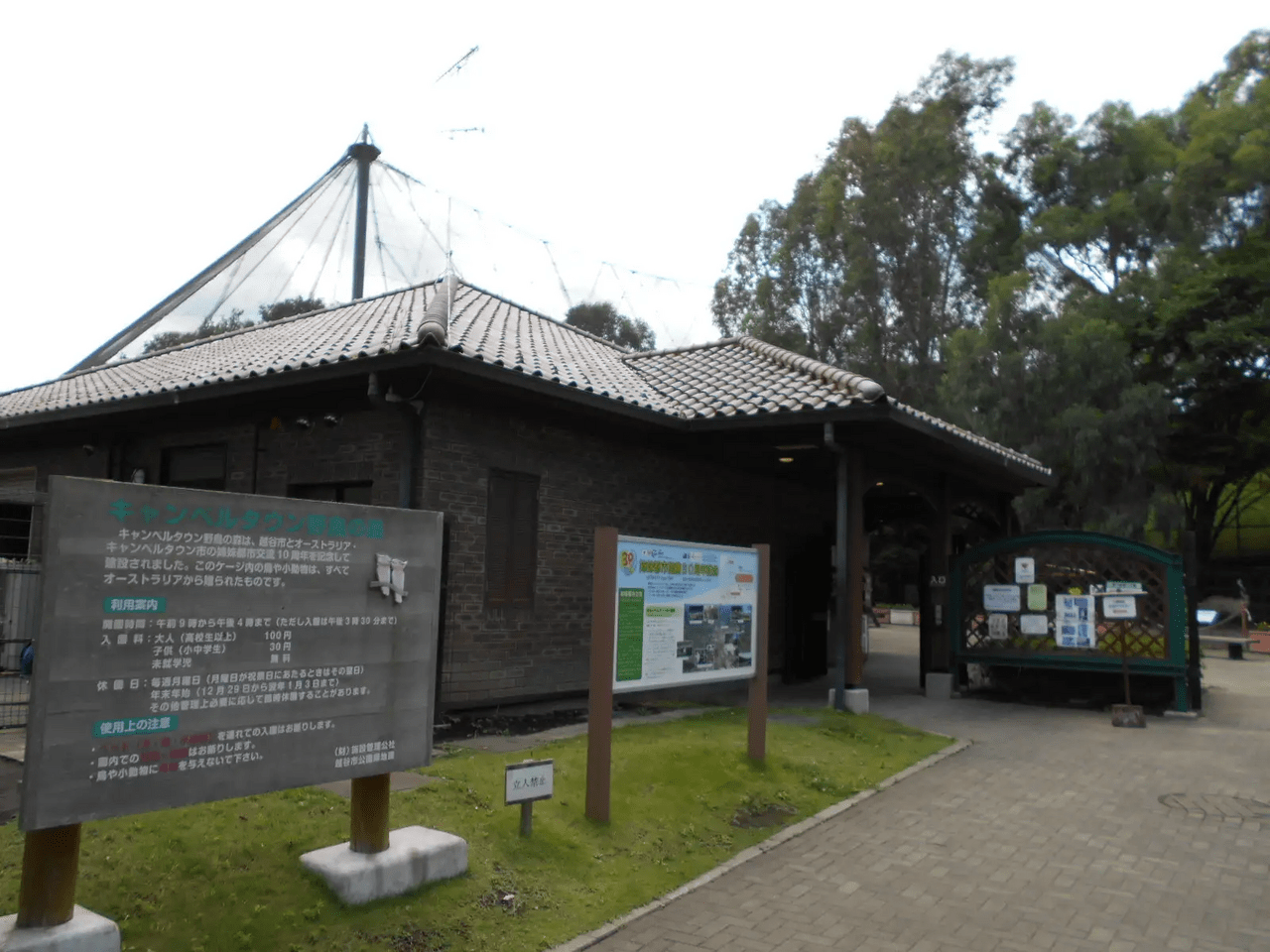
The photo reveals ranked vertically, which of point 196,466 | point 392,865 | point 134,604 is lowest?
point 392,865

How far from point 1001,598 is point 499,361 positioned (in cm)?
832

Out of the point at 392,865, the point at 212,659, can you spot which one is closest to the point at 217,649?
the point at 212,659

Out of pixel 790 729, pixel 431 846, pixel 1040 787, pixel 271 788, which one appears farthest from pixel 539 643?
pixel 271 788

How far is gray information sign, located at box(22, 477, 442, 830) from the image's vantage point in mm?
3561

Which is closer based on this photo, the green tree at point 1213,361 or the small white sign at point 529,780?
the small white sign at point 529,780

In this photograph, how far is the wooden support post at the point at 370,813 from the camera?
15.6 ft

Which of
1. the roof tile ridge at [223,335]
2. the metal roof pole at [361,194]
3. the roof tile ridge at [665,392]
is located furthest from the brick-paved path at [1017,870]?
the metal roof pole at [361,194]

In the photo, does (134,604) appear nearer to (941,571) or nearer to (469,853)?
(469,853)

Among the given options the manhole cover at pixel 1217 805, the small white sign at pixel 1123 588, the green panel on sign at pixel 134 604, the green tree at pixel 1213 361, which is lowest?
the manhole cover at pixel 1217 805

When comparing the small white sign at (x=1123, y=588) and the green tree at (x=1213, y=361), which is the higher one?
the green tree at (x=1213, y=361)

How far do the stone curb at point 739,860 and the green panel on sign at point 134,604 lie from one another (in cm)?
239

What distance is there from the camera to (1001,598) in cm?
1366

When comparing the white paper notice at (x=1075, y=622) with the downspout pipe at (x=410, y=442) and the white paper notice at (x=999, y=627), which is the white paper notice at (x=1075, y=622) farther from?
the downspout pipe at (x=410, y=442)

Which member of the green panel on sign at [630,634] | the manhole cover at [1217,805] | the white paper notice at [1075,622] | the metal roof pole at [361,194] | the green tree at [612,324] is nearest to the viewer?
the green panel on sign at [630,634]
